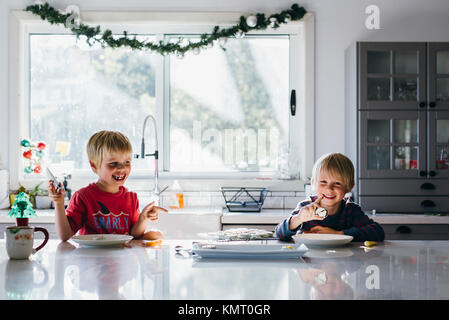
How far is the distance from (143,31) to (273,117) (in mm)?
1202

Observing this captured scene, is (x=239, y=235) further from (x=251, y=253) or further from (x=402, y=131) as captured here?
(x=402, y=131)

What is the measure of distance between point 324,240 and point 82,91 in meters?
2.87

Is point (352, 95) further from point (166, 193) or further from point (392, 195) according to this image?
point (166, 193)

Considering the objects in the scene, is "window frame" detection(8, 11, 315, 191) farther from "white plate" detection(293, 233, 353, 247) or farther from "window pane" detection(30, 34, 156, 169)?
"white plate" detection(293, 233, 353, 247)

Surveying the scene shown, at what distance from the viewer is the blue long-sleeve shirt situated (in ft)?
7.40

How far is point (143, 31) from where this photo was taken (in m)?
4.28

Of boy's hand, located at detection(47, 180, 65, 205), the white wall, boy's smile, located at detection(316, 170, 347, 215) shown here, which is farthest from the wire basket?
boy's hand, located at detection(47, 180, 65, 205)

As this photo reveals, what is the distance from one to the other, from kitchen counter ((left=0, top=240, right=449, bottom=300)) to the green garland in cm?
246

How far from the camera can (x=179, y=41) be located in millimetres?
4191

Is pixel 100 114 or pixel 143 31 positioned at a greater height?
pixel 143 31

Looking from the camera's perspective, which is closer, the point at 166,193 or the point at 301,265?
the point at 301,265
